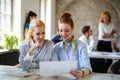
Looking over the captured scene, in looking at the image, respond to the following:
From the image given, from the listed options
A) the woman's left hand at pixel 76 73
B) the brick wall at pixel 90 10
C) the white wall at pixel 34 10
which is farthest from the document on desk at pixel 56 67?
the brick wall at pixel 90 10

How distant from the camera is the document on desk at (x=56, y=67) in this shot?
1.76m

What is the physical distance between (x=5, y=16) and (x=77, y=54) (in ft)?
11.2

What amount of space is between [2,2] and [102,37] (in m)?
2.21

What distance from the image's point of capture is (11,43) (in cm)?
465

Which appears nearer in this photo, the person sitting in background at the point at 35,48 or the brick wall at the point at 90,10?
the person sitting in background at the point at 35,48

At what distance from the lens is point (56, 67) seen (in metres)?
1.78

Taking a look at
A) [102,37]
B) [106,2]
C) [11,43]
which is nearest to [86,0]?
[106,2]

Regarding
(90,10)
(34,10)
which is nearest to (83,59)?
(34,10)

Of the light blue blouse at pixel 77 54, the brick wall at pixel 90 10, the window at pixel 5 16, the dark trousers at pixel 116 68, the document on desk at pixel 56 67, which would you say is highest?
the brick wall at pixel 90 10

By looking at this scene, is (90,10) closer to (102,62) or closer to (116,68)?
(102,62)

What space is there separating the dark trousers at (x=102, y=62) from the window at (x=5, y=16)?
2003mm

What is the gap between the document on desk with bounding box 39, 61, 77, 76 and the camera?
1.76m

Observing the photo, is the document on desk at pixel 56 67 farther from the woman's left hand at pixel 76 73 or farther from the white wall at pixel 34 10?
the white wall at pixel 34 10

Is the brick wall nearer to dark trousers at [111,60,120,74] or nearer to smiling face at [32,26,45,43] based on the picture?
dark trousers at [111,60,120,74]
